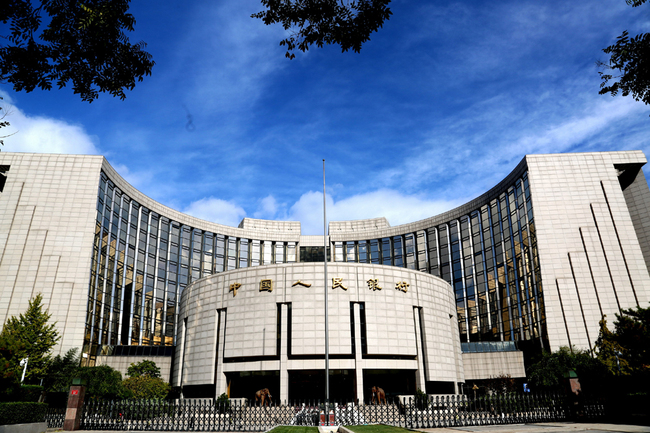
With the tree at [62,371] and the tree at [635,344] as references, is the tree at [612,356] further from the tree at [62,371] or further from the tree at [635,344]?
the tree at [62,371]

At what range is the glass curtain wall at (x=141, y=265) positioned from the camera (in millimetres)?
63312

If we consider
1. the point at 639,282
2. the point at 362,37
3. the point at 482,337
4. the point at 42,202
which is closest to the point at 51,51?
the point at 362,37

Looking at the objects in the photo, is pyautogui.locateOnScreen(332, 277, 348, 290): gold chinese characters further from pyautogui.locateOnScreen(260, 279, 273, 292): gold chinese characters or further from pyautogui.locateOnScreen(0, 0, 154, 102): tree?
pyautogui.locateOnScreen(0, 0, 154, 102): tree

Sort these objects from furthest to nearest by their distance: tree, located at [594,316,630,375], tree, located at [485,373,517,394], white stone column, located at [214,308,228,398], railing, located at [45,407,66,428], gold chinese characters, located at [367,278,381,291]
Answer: tree, located at [485,373,517,394], gold chinese characters, located at [367,278,381,291], white stone column, located at [214,308,228,398], tree, located at [594,316,630,375], railing, located at [45,407,66,428]

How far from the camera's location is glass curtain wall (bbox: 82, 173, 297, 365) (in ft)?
208

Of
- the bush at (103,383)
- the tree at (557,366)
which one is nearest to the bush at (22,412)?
the bush at (103,383)

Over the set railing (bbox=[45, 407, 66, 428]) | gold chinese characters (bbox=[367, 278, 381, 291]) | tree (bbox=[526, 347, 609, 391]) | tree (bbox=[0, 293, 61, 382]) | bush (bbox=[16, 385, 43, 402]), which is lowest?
railing (bbox=[45, 407, 66, 428])

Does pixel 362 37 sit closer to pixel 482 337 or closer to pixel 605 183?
pixel 605 183

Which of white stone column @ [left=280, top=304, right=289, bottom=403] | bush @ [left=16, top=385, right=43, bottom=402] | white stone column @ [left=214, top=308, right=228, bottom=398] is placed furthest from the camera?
white stone column @ [left=214, top=308, right=228, bottom=398]

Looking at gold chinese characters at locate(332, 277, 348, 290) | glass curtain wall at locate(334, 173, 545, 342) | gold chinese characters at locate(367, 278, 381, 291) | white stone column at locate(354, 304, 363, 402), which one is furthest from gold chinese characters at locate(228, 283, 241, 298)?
glass curtain wall at locate(334, 173, 545, 342)

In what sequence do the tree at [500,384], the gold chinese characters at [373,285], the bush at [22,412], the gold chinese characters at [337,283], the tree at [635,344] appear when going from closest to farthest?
the bush at [22,412] → the tree at [635,344] → the gold chinese characters at [337,283] → the gold chinese characters at [373,285] → the tree at [500,384]

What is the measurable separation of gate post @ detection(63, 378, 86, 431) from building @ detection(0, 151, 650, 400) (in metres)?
21.7

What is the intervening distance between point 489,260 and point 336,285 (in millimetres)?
36670

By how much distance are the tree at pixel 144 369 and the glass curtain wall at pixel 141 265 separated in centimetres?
408
